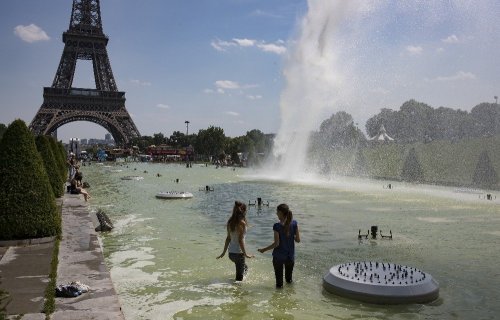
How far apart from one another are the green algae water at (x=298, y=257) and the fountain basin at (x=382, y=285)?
0.19m

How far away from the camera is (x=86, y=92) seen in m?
121

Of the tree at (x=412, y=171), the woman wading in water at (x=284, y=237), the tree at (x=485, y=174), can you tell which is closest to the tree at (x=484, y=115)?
the tree at (x=412, y=171)

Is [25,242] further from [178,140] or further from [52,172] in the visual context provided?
[178,140]

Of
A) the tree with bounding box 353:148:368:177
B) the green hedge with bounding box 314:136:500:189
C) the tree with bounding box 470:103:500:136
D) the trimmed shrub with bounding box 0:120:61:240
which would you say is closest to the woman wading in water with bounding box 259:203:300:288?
the trimmed shrub with bounding box 0:120:61:240

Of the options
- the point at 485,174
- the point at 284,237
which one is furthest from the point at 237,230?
the point at 485,174

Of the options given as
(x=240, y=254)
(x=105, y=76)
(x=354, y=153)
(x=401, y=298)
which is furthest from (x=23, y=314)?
(x=105, y=76)

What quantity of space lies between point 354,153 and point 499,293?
66209 millimetres

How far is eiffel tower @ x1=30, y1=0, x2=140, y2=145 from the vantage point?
118 m

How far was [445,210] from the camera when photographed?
2692 centimetres

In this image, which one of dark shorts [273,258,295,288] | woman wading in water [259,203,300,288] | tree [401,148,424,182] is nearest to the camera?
woman wading in water [259,203,300,288]

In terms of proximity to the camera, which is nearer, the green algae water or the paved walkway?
the paved walkway

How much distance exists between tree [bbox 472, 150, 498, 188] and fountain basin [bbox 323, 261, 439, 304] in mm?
38018

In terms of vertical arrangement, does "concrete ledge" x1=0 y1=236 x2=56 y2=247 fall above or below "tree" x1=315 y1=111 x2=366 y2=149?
below

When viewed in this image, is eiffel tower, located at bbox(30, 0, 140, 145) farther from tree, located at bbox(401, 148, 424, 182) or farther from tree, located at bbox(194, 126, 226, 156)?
tree, located at bbox(401, 148, 424, 182)
